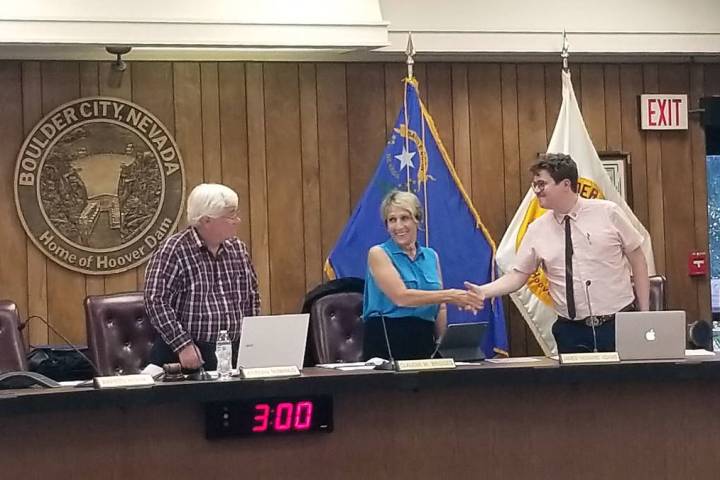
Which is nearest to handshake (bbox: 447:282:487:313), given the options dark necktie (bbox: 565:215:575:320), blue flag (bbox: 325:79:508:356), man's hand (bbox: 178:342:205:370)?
dark necktie (bbox: 565:215:575:320)

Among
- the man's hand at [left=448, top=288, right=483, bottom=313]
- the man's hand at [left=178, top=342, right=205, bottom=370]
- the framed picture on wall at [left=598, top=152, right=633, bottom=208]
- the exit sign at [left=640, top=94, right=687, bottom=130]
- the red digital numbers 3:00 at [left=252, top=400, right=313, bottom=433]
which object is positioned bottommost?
the red digital numbers 3:00 at [left=252, top=400, right=313, bottom=433]

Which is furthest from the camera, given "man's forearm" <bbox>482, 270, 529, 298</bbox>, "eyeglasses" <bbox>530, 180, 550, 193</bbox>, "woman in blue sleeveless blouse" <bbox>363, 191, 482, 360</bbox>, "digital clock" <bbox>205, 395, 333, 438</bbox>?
"man's forearm" <bbox>482, 270, 529, 298</bbox>

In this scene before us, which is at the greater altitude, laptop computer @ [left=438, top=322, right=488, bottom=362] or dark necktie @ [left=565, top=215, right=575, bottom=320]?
dark necktie @ [left=565, top=215, right=575, bottom=320]

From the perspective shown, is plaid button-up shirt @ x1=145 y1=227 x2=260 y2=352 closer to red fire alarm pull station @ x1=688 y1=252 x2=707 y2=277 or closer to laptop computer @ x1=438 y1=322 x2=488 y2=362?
laptop computer @ x1=438 y1=322 x2=488 y2=362

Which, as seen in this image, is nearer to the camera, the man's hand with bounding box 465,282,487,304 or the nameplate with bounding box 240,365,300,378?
the nameplate with bounding box 240,365,300,378

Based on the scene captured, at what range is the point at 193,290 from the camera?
3916 millimetres

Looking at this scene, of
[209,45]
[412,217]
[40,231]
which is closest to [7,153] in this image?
[40,231]

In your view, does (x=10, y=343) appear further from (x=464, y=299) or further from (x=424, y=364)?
(x=424, y=364)

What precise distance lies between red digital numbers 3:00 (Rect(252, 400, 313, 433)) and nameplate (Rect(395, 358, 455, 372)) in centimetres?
28

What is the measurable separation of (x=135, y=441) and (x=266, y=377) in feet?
1.28

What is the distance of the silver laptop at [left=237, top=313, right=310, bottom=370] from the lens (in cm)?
333

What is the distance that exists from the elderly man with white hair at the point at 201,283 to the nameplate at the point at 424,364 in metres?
0.75

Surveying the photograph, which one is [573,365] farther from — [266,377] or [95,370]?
[95,370]

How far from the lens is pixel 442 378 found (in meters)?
3.33
